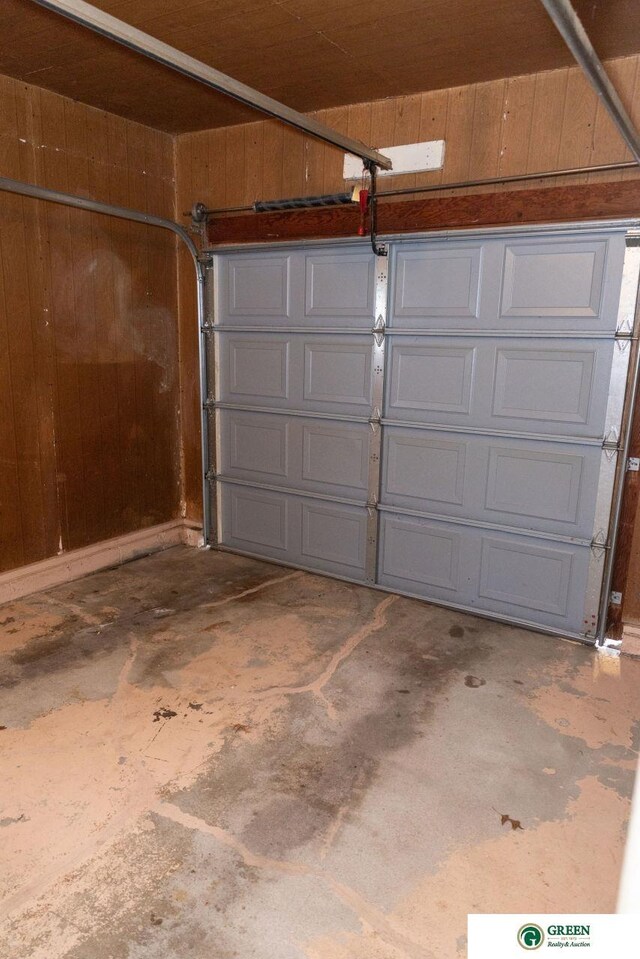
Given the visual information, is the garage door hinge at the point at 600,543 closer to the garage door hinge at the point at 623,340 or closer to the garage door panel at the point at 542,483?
the garage door panel at the point at 542,483

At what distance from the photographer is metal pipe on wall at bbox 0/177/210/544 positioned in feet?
11.8

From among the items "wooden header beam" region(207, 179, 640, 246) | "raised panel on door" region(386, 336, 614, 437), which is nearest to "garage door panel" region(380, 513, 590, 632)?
"raised panel on door" region(386, 336, 614, 437)

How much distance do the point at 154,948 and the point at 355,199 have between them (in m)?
3.49

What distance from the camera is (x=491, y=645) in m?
3.53

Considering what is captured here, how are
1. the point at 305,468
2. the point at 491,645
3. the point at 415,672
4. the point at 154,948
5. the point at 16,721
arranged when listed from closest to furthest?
the point at 154,948 → the point at 16,721 → the point at 415,672 → the point at 491,645 → the point at 305,468

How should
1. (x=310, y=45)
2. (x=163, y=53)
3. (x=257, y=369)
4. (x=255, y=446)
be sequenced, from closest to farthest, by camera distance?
1. (x=163, y=53)
2. (x=310, y=45)
3. (x=257, y=369)
4. (x=255, y=446)

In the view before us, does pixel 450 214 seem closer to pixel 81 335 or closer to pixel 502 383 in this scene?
pixel 502 383

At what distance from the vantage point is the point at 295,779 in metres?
2.44

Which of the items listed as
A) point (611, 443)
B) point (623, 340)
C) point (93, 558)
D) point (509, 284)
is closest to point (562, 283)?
point (509, 284)

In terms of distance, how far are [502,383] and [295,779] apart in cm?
231

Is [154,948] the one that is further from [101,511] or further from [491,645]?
[101,511]

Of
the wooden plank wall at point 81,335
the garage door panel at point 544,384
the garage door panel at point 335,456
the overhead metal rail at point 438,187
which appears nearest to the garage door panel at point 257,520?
the garage door panel at point 335,456

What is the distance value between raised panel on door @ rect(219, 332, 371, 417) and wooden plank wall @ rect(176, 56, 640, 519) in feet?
1.45

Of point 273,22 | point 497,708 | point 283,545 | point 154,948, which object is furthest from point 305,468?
point 154,948
